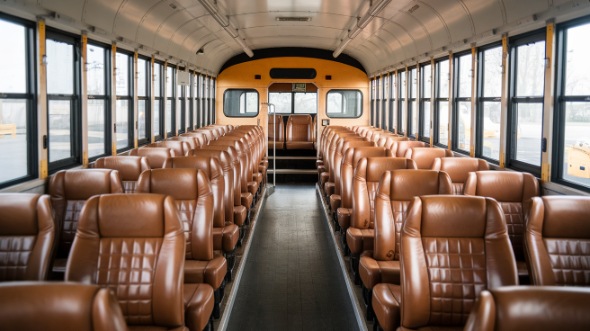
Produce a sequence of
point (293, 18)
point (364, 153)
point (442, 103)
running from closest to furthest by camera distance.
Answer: point (364, 153), point (442, 103), point (293, 18)

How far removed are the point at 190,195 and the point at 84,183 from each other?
0.90 metres

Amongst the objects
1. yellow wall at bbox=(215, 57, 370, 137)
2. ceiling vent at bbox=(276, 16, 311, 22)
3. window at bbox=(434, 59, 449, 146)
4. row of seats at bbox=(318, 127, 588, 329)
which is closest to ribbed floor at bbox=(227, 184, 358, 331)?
row of seats at bbox=(318, 127, 588, 329)

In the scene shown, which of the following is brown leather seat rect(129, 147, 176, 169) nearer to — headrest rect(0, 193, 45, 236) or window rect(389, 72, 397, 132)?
headrest rect(0, 193, 45, 236)

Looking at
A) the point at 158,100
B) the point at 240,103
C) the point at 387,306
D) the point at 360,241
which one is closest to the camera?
the point at 387,306

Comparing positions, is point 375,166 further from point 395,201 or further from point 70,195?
point 70,195

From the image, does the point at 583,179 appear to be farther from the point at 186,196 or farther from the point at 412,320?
the point at 186,196

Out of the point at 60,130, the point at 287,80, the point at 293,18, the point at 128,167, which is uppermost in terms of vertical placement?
the point at 293,18

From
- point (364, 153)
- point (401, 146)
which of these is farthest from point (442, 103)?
point (364, 153)

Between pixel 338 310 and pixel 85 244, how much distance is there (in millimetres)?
2764

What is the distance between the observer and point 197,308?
351 centimetres

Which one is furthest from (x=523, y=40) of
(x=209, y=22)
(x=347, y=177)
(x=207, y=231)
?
(x=209, y=22)

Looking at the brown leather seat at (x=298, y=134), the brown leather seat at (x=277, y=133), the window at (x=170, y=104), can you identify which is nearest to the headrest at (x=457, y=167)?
the window at (x=170, y=104)

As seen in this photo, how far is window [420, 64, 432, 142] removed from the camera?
36.2ft

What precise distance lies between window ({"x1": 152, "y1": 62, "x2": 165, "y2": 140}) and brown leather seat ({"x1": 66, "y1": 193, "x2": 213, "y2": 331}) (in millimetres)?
7640
